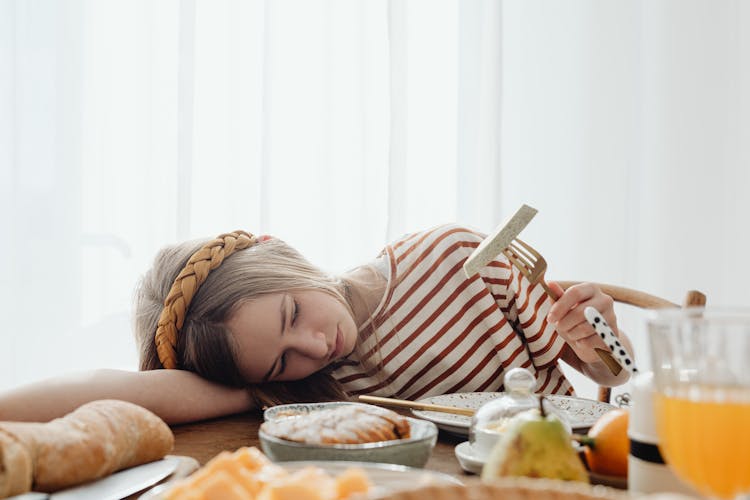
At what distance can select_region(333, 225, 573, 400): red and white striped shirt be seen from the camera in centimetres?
156

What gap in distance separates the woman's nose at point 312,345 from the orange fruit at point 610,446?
619mm

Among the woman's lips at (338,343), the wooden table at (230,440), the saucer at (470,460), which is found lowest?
the wooden table at (230,440)

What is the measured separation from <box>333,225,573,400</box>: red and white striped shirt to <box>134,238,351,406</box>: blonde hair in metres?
0.13

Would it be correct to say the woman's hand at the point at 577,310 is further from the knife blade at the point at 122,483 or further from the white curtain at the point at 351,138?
the white curtain at the point at 351,138

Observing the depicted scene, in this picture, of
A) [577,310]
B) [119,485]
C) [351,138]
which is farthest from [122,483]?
[351,138]

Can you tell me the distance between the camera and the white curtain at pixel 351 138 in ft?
7.80

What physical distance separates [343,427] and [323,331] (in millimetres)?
593

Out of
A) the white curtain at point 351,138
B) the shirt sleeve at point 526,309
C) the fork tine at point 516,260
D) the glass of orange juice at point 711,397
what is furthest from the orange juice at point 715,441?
the white curtain at point 351,138

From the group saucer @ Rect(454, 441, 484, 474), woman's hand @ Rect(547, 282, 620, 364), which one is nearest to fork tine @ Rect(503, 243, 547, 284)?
woman's hand @ Rect(547, 282, 620, 364)

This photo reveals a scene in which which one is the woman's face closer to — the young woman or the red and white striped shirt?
the young woman

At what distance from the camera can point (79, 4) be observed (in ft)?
7.84

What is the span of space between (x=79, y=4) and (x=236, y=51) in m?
0.47

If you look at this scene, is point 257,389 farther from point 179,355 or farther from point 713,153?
point 713,153

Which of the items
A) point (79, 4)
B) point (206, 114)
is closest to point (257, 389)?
point (206, 114)
